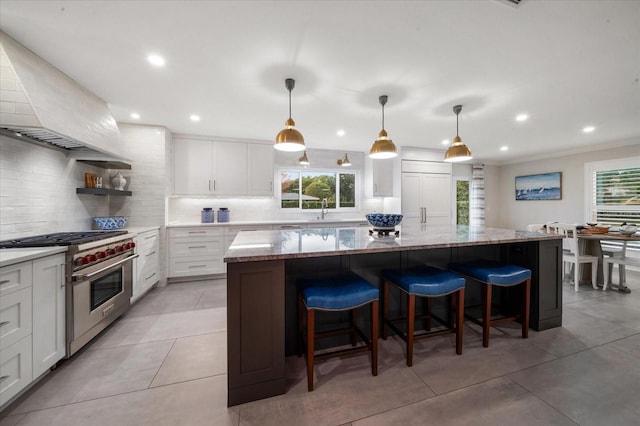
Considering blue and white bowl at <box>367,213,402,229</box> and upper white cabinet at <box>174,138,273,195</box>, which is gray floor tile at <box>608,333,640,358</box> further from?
upper white cabinet at <box>174,138,273,195</box>

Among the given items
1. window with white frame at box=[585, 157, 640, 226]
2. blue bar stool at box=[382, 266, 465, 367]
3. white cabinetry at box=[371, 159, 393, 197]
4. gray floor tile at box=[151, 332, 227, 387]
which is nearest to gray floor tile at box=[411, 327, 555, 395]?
blue bar stool at box=[382, 266, 465, 367]

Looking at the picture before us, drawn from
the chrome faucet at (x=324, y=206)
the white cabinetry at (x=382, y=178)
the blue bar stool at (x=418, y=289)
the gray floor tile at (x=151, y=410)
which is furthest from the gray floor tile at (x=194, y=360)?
the white cabinetry at (x=382, y=178)

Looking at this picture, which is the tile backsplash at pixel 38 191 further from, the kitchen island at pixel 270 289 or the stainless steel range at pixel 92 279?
the kitchen island at pixel 270 289

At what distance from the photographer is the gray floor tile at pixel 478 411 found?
134 cm

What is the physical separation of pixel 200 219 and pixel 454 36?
450 cm

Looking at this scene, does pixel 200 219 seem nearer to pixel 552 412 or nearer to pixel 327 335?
pixel 327 335

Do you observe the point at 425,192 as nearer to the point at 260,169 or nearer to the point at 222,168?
the point at 260,169

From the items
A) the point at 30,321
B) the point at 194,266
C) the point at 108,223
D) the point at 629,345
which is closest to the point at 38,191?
the point at 108,223

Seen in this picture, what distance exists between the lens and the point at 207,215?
4.42 m

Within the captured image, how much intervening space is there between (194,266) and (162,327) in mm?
1543

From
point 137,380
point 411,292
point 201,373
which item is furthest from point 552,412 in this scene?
point 137,380

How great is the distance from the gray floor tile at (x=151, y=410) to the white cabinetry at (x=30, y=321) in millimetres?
279

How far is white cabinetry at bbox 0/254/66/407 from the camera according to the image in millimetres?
1407

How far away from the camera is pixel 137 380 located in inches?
66.7
